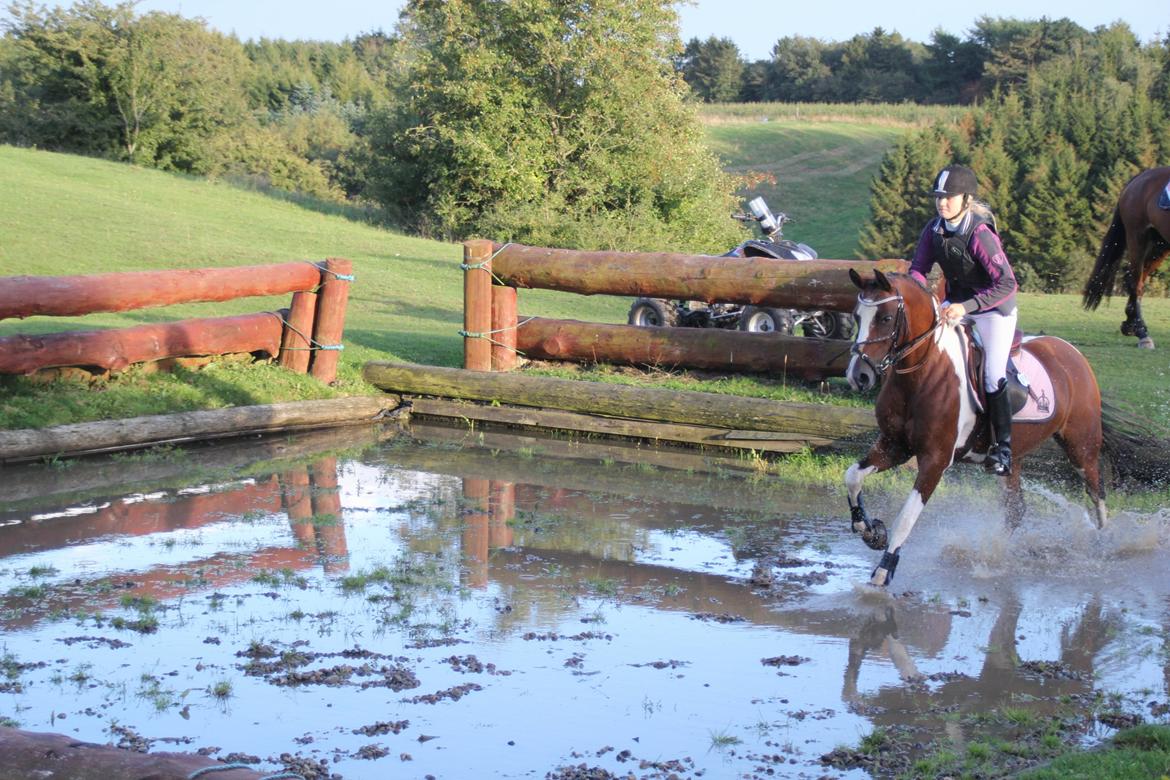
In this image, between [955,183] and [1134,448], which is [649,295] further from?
[955,183]

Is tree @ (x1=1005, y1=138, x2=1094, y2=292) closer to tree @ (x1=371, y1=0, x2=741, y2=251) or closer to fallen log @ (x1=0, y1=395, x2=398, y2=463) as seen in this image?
tree @ (x1=371, y1=0, x2=741, y2=251)

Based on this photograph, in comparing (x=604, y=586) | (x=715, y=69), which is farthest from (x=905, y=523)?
(x=715, y=69)

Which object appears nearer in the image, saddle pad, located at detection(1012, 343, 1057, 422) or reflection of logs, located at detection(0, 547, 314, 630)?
reflection of logs, located at detection(0, 547, 314, 630)

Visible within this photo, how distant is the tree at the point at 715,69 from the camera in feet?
304

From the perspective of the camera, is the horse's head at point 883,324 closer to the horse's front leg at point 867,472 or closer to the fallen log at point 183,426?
the horse's front leg at point 867,472

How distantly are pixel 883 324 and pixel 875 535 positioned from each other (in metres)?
1.39

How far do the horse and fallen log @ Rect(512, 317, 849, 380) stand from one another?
3.89m

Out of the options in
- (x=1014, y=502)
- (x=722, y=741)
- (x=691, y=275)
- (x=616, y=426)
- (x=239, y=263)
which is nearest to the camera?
(x=722, y=741)

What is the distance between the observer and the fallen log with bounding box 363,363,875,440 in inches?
428

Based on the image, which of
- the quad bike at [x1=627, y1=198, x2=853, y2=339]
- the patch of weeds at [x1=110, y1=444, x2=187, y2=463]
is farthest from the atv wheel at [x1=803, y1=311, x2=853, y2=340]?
the patch of weeds at [x1=110, y1=444, x2=187, y2=463]

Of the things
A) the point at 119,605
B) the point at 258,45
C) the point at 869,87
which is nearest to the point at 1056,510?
the point at 119,605

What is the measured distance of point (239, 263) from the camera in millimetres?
21969

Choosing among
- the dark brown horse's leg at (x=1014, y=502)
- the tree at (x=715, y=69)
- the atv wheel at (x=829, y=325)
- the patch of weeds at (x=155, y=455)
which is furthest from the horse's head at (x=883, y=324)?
the tree at (x=715, y=69)

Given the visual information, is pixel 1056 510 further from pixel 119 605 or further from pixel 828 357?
pixel 119 605
